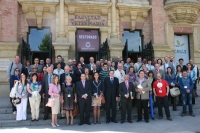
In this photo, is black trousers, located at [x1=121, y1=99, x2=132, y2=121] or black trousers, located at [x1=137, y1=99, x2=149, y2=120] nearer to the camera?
black trousers, located at [x1=121, y1=99, x2=132, y2=121]

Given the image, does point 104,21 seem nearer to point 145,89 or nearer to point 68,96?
point 145,89

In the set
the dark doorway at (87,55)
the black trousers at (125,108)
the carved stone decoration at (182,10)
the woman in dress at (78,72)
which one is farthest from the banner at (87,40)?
the black trousers at (125,108)

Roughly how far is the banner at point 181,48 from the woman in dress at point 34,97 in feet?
30.8

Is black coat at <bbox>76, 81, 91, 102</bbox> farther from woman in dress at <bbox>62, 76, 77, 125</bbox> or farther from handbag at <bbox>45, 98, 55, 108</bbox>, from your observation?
handbag at <bbox>45, 98, 55, 108</bbox>

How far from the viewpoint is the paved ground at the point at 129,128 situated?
659 centimetres

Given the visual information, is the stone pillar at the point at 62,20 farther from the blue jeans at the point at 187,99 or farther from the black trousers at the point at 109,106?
the blue jeans at the point at 187,99

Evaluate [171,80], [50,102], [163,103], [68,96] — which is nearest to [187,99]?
[171,80]

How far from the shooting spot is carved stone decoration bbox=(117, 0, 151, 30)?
12.6 metres

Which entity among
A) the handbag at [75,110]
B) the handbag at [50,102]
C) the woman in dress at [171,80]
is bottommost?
the handbag at [75,110]

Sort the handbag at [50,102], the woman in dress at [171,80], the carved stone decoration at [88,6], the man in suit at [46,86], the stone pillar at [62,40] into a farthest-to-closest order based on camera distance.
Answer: the carved stone decoration at [88,6]
the stone pillar at [62,40]
the woman in dress at [171,80]
the man in suit at [46,86]
the handbag at [50,102]

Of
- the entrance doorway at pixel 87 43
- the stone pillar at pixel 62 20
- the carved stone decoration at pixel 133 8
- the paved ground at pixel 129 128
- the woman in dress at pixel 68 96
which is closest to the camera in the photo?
the paved ground at pixel 129 128

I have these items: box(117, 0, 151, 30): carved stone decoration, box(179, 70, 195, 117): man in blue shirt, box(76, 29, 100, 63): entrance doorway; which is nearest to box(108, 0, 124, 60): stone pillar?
box(117, 0, 151, 30): carved stone decoration

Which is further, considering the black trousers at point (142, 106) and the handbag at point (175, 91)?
the handbag at point (175, 91)

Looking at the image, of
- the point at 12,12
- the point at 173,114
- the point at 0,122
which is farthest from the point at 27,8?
the point at 173,114
